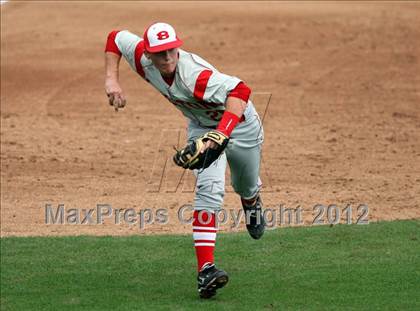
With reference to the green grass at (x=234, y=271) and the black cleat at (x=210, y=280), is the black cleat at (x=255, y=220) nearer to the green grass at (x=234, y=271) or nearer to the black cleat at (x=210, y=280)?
the green grass at (x=234, y=271)

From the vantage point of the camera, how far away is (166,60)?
7.27 m

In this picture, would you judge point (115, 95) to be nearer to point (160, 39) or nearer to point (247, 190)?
point (160, 39)

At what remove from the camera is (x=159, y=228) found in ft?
34.0

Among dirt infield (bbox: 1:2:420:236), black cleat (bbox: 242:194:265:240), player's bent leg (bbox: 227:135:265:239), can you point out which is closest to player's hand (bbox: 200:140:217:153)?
player's bent leg (bbox: 227:135:265:239)

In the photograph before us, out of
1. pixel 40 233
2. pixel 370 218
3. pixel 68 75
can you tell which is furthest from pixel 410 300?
pixel 68 75

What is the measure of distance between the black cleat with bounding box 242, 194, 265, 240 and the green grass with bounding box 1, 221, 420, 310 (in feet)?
0.51

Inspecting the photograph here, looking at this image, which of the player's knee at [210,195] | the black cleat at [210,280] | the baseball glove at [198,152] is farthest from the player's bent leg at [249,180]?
the black cleat at [210,280]

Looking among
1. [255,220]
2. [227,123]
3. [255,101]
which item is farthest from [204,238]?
[255,101]

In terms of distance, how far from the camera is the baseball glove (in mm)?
6988

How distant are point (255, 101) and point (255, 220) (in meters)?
7.58

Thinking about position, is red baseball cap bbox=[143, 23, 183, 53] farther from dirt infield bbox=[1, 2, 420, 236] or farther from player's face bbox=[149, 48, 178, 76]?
dirt infield bbox=[1, 2, 420, 236]

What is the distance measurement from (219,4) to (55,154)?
9.57m

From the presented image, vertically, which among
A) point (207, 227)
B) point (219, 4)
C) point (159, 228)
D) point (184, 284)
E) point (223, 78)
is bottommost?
point (219, 4)

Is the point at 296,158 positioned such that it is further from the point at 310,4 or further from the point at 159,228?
the point at 310,4
